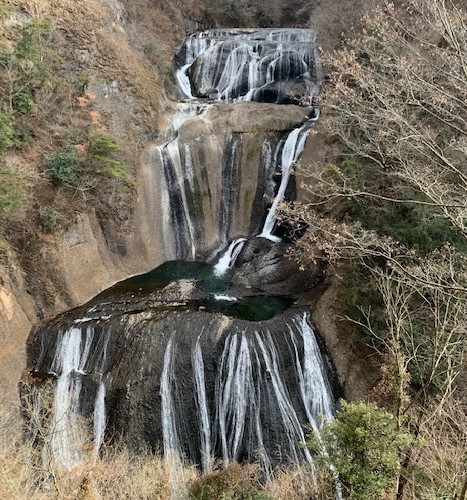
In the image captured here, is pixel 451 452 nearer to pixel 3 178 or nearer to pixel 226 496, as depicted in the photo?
pixel 226 496

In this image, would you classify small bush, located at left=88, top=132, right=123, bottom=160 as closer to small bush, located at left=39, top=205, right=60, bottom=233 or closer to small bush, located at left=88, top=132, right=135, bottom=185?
small bush, located at left=88, top=132, right=135, bottom=185

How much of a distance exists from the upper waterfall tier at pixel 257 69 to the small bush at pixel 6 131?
10739mm

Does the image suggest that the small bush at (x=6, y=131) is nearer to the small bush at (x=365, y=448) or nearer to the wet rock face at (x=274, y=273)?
the wet rock face at (x=274, y=273)

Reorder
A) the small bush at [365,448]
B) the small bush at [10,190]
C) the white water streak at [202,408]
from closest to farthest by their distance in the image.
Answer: the small bush at [365,448] < the white water streak at [202,408] < the small bush at [10,190]

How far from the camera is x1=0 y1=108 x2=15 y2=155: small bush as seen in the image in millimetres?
12609

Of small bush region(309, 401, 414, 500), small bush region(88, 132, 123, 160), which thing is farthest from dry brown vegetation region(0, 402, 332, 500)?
small bush region(88, 132, 123, 160)

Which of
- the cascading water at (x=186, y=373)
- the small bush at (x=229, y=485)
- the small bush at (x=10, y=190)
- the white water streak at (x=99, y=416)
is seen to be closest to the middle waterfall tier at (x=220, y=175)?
the cascading water at (x=186, y=373)

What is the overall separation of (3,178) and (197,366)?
24.6 feet

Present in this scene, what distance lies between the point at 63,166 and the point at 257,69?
12360 millimetres

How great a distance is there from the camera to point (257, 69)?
2169 cm

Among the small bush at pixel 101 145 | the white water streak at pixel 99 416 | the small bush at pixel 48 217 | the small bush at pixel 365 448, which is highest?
the small bush at pixel 101 145

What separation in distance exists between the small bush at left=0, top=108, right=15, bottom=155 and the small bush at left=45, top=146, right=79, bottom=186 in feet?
4.24

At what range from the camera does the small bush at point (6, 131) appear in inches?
496

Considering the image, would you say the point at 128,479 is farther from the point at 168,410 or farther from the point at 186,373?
the point at 186,373
